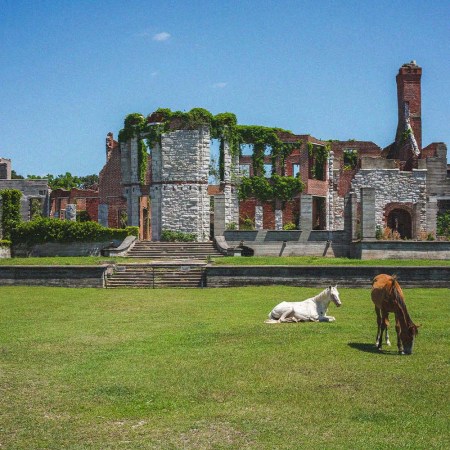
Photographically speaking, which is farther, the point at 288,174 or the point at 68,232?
the point at 288,174

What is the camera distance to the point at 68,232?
3694 centimetres

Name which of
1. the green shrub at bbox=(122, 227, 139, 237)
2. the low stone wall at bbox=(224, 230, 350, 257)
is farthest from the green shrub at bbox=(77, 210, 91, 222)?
the low stone wall at bbox=(224, 230, 350, 257)

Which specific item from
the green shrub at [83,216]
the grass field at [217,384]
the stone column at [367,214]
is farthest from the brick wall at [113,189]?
the grass field at [217,384]

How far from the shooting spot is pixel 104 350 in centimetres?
1092

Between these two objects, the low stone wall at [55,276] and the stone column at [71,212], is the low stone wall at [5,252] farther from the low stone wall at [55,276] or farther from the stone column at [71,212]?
the stone column at [71,212]

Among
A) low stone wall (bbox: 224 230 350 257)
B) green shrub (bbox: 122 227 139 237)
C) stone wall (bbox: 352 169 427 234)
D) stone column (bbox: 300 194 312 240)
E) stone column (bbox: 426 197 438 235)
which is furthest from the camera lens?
stone wall (bbox: 352 169 427 234)

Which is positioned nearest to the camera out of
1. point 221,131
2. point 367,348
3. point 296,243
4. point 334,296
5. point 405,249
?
point 367,348

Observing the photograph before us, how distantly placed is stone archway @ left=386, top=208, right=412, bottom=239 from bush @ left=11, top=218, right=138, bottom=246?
1816cm

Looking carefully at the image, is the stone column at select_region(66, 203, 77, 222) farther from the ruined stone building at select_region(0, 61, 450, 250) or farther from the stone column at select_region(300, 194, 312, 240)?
the stone column at select_region(300, 194, 312, 240)

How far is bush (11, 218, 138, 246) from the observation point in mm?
36688

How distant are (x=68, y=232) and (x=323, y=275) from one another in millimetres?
19142

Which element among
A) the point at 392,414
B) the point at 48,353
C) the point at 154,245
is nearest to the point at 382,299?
the point at 392,414

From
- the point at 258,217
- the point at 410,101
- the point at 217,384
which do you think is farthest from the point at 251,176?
the point at 217,384

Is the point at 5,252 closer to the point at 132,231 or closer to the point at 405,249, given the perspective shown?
the point at 132,231
